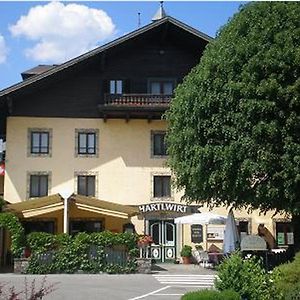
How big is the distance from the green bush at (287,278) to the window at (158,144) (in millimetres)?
18501

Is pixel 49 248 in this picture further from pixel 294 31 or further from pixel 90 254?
pixel 294 31

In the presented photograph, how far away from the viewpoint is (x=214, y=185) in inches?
751

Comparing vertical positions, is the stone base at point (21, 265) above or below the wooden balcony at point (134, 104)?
below

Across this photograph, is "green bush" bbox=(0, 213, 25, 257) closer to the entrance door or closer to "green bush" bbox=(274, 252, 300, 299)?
the entrance door

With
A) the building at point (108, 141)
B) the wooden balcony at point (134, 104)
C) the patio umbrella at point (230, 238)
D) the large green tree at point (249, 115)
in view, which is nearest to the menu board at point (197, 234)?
the building at point (108, 141)

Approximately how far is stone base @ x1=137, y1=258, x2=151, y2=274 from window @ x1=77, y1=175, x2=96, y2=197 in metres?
6.87

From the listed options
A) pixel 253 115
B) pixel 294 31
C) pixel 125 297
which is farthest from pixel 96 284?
pixel 294 31

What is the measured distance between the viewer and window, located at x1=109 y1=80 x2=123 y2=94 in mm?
29048

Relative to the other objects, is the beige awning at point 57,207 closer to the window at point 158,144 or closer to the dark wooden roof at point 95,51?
the window at point 158,144

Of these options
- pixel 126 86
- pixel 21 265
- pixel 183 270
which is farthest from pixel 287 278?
pixel 126 86

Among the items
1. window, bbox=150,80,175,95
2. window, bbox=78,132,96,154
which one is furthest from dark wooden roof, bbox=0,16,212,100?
window, bbox=78,132,96,154

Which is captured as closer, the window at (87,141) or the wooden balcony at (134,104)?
the wooden balcony at (134,104)

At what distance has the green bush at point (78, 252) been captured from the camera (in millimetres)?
22188

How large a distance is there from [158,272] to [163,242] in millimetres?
5736
